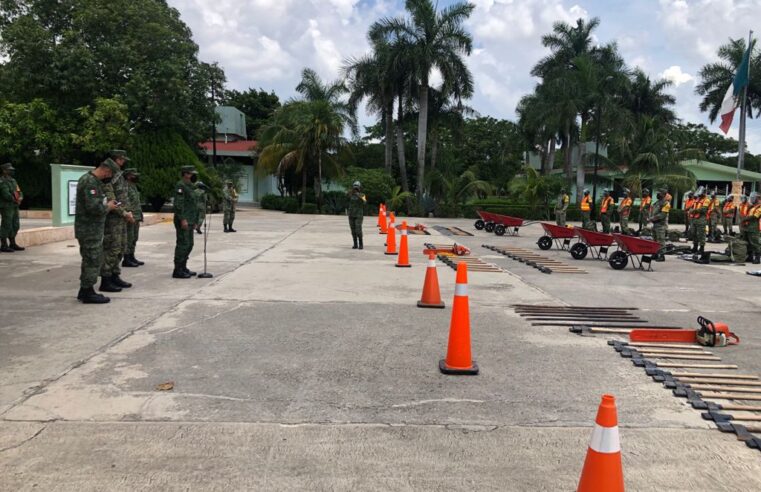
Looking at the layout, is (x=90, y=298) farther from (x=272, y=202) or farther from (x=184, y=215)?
(x=272, y=202)

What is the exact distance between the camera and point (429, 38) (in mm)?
34438

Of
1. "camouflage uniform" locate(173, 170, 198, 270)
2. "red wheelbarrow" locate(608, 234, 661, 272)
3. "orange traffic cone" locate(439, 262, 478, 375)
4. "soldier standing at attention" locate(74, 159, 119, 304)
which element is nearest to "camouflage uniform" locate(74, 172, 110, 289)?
"soldier standing at attention" locate(74, 159, 119, 304)

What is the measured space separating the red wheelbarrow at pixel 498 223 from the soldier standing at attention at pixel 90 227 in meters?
15.0

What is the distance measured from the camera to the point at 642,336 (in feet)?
20.7

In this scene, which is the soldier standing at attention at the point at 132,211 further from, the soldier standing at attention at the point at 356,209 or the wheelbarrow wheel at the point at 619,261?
the wheelbarrow wheel at the point at 619,261

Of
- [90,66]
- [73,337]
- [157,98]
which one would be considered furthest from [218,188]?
[73,337]

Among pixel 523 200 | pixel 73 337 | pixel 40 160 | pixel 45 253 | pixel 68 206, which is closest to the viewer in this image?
pixel 73 337

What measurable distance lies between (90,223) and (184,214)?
222cm

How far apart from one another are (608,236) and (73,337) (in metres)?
11.1

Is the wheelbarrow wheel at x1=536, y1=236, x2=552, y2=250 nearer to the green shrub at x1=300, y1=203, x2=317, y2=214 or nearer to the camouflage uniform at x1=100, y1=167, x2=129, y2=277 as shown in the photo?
the camouflage uniform at x1=100, y1=167, x2=129, y2=277

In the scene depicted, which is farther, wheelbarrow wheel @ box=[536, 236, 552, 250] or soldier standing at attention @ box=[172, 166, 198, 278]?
wheelbarrow wheel @ box=[536, 236, 552, 250]

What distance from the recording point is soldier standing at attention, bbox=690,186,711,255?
16.4m

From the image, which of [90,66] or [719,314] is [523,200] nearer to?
[90,66]

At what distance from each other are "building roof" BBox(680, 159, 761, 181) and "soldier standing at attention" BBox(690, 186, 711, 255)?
97.4 feet
